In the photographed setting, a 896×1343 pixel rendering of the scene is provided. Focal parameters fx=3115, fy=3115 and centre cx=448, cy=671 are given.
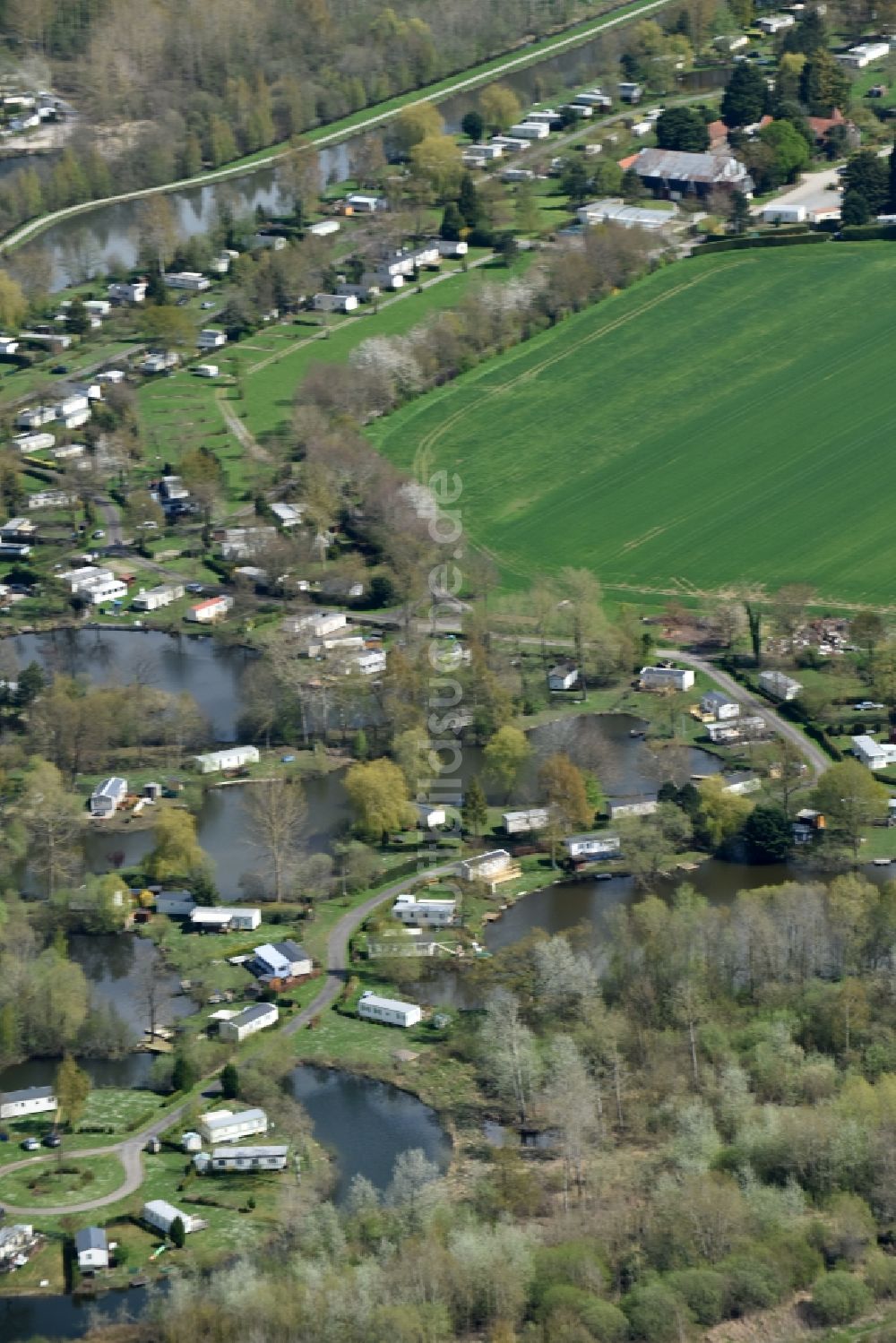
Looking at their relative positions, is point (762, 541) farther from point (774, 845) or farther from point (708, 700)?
point (774, 845)

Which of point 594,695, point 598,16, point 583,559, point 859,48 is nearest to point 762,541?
point 583,559

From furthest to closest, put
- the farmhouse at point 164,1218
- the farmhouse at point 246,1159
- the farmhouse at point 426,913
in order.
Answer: the farmhouse at point 426,913 < the farmhouse at point 246,1159 < the farmhouse at point 164,1218

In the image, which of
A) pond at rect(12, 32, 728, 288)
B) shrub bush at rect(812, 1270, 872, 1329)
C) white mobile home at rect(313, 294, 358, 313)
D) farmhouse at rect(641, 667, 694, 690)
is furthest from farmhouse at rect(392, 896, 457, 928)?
pond at rect(12, 32, 728, 288)

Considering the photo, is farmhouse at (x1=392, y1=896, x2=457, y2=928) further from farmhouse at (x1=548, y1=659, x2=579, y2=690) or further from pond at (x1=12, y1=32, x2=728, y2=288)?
pond at (x1=12, y1=32, x2=728, y2=288)

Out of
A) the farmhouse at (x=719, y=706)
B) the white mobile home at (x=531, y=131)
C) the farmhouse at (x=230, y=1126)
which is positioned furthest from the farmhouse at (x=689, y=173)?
the farmhouse at (x=230, y=1126)

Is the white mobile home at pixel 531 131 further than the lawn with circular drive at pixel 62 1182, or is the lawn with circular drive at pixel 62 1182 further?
the white mobile home at pixel 531 131

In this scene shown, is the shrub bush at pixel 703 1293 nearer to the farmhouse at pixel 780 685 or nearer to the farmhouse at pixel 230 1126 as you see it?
the farmhouse at pixel 230 1126

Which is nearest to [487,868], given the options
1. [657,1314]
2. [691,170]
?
[657,1314]
